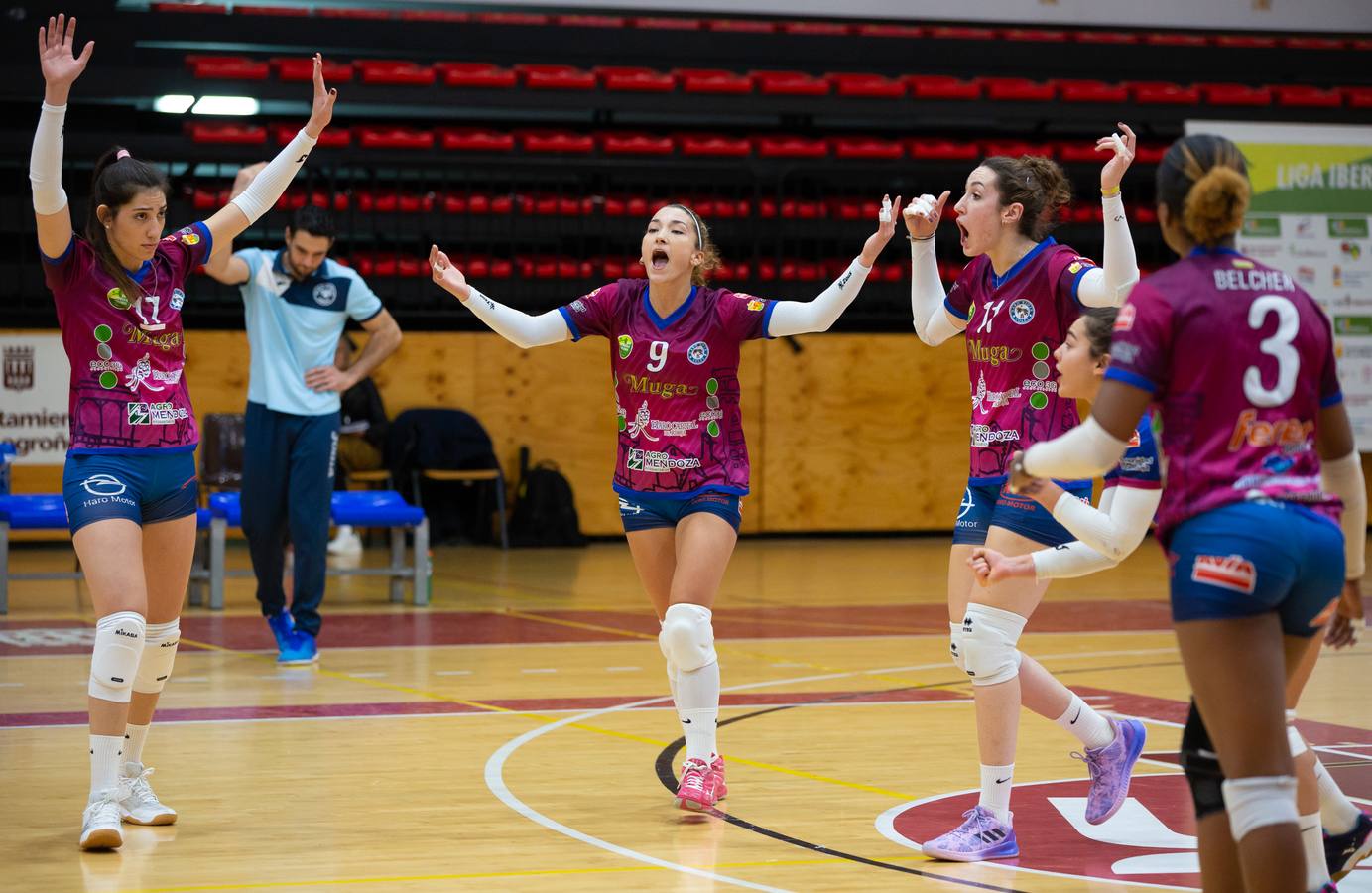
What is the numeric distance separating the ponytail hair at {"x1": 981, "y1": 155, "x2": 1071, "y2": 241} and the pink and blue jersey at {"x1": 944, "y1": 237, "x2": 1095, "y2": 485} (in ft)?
0.26

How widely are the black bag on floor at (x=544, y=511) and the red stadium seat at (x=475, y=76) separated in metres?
3.91

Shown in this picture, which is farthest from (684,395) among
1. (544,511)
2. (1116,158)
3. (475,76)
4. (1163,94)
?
(1163,94)

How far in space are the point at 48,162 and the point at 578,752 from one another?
9.29 ft

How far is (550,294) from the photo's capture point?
50.4 feet

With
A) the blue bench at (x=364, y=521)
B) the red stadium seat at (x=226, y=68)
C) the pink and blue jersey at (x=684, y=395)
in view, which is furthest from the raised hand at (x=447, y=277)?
the red stadium seat at (x=226, y=68)

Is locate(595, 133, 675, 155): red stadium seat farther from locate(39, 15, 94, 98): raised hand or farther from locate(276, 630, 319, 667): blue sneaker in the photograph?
locate(39, 15, 94, 98): raised hand

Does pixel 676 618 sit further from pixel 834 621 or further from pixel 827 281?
pixel 827 281

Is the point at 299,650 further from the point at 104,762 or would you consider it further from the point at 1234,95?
the point at 1234,95

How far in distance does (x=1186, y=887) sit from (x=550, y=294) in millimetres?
11648

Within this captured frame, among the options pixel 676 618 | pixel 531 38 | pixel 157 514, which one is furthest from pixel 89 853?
pixel 531 38

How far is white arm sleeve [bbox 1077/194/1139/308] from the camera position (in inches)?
182

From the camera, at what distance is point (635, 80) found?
53.7 ft

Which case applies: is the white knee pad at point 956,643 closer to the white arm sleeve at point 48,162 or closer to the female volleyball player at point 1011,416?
the female volleyball player at point 1011,416

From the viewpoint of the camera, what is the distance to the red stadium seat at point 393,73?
15.6m
